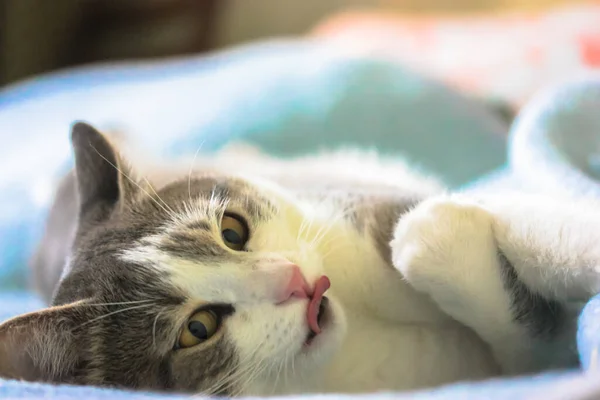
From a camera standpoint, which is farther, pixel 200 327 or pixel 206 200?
pixel 206 200

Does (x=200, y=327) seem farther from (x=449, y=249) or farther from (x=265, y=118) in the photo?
(x=265, y=118)

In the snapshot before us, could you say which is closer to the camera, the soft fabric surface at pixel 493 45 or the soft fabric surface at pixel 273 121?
the soft fabric surface at pixel 273 121

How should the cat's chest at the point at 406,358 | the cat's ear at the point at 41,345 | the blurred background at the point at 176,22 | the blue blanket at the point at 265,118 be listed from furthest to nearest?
the blurred background at the point at 176,22 < the blue blanket at the point at 265,118 < the cat's chest at the point at 406,358 < the cat's ear at the point at 41,345

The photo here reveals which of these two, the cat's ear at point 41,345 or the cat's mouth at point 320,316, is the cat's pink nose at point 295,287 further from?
the cat's ear at point 41,345

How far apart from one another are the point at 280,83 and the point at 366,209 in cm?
91

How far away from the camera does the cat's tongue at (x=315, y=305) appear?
0.75 meters

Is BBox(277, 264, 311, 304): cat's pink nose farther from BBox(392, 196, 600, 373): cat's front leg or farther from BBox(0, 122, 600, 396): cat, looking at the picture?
BBox(392, 196, 600, 373): cat's front leg

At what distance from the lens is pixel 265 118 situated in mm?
1699

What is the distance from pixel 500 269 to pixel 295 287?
10.3 inches

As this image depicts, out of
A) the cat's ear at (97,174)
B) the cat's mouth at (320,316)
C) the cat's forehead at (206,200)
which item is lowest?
the cat's mouth at (320,316)

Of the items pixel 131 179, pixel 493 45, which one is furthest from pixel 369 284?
pixel 493 45

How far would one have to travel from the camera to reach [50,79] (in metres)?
2.27

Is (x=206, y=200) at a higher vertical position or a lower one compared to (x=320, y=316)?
higher

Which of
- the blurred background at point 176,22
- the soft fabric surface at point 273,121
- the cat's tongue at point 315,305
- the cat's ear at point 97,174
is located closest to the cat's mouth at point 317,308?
the cat's tongue at point 315,305
